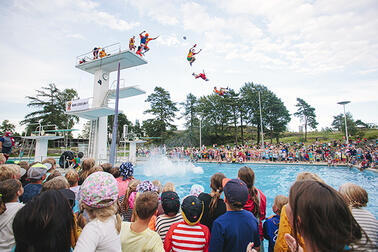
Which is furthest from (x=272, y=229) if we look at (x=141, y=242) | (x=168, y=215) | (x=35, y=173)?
(x=35, y=173)

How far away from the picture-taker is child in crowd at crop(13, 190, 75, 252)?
1.15 meters

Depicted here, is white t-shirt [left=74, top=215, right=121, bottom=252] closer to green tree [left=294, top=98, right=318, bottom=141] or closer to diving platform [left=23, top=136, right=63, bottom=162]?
diving platform [left=23, top=136, right=63, bottom=162]

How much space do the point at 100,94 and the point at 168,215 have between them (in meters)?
17.9

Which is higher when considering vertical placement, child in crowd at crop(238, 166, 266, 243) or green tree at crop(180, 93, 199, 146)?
green tree at crop(180, 93, 199, 146)

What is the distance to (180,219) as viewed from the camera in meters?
2.39

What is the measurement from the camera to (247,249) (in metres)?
1.84

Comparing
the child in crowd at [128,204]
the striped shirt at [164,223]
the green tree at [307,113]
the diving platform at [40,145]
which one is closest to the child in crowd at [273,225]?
the striped shirt at [164,223]

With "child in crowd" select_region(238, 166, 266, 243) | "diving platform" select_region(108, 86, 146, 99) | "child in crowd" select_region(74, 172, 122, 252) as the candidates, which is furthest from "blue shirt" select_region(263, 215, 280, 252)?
"diving platform" select_region(108, 86, 146, 99)

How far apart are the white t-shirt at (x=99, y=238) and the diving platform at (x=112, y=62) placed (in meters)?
16.4

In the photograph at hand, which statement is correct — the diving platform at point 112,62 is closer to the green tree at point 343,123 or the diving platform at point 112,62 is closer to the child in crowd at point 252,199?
the child in crowd at point 252,199

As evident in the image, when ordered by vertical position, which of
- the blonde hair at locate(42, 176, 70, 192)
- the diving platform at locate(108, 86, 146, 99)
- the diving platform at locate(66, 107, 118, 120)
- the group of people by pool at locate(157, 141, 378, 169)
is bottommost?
the group of people by pool at locate(157, 141, 378, 169)

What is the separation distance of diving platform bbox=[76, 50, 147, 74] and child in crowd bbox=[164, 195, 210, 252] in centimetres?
1629

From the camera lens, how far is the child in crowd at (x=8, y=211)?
1.86 metres

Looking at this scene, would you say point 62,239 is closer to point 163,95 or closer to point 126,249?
point 126,249
